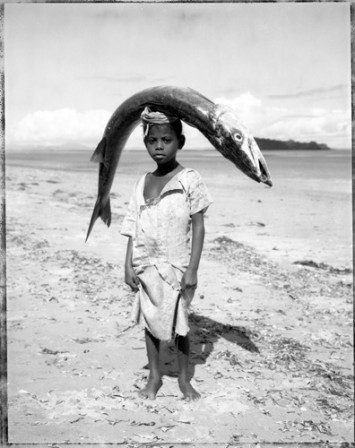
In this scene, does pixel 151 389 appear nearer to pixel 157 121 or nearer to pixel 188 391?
pixel 188 391

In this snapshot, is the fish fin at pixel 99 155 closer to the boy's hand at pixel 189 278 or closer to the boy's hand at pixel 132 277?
the boy's hand at pixel 132 277

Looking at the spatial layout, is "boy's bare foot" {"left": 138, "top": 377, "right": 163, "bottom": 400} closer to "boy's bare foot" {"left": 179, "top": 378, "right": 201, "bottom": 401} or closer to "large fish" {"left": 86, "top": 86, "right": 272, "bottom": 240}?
"boy's bare foot" {"left": 179, "top": 378, "right": 201, "bottom": 401}

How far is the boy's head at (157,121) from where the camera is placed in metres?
2.95

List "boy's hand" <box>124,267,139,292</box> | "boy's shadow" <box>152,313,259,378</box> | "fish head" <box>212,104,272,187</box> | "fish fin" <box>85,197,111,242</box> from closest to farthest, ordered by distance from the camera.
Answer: "fish head" <box>212,104,272,187</box>, "boy's hand" <box>124,267,139,292</box>, "fish fin" <box>85,197,111,242</box>, "boy's shadow" <box>152,313,259,378</box>

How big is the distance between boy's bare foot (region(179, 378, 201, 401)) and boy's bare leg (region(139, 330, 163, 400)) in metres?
0.15

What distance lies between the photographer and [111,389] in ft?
11.0

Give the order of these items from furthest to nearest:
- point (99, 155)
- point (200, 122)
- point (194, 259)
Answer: point (99, 155)
point (194, 259)
point (200, 122)

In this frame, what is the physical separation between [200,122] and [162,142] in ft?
1.10

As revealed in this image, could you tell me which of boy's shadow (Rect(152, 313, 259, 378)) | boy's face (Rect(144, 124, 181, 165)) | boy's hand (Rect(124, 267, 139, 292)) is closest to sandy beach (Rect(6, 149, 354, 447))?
boy's shadow (Rect(152, 313, 259, 378))

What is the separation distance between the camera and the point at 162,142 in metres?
3.02

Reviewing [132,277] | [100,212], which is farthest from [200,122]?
[100,212]

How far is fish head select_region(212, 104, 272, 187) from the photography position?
2604 millimetres

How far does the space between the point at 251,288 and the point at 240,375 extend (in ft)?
5.72

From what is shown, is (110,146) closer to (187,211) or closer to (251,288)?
(187,211)
